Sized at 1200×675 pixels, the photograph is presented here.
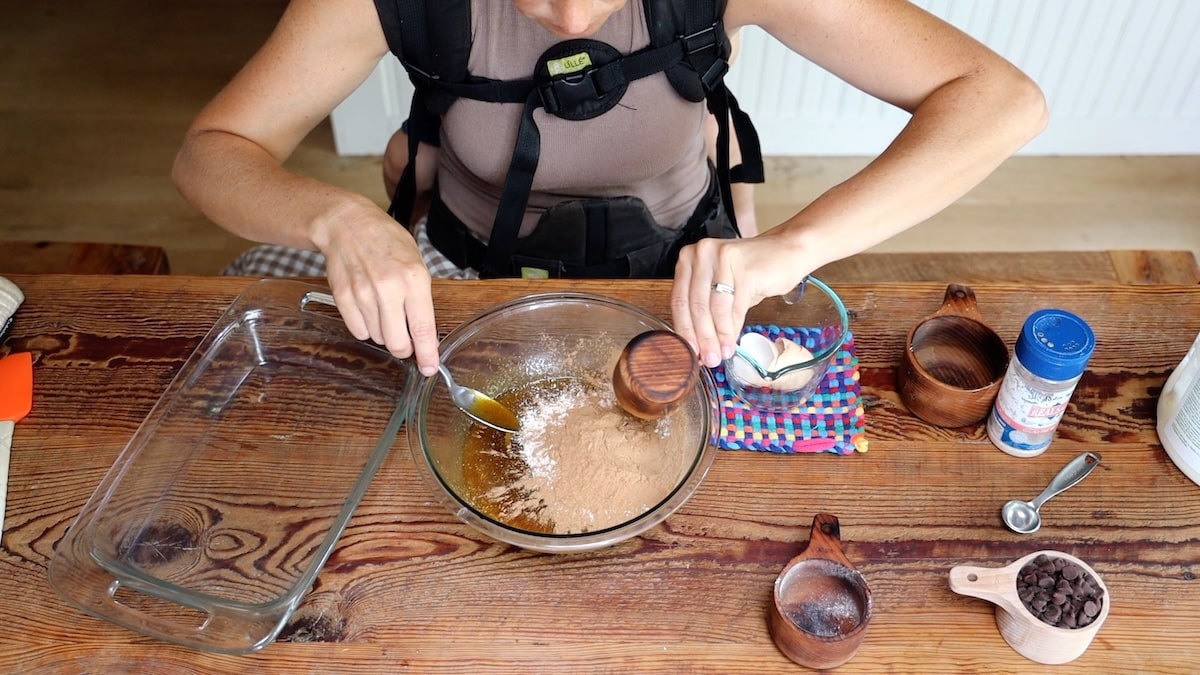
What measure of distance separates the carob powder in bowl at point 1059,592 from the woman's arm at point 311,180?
599mm

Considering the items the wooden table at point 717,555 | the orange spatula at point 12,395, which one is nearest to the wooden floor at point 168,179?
the orange spatula at point 12,395

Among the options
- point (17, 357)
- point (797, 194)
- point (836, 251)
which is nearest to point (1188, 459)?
point (836, 251)

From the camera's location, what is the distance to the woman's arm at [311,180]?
951mm

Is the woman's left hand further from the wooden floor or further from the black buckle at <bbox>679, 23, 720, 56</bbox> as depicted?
the wooden floor

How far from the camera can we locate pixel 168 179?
8.45 feet

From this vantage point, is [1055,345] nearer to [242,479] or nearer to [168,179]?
[242,479]

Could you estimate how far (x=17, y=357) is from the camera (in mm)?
1071

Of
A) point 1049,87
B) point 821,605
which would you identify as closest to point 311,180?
point 821,605

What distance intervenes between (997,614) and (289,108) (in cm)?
100

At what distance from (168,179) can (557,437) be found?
2.06m

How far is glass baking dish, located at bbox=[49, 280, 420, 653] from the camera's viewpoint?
2.77 ft

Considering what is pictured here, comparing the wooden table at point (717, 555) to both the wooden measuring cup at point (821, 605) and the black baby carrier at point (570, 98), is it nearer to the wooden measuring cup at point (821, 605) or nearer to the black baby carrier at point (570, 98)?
the wooden measuring cup at point (821, 605)

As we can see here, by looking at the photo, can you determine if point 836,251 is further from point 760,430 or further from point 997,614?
point 997,614

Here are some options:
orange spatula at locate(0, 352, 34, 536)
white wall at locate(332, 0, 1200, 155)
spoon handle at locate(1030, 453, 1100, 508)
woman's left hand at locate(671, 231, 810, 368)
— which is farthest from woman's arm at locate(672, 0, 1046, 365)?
white wall at locate(332, 0, 1200, 155)
